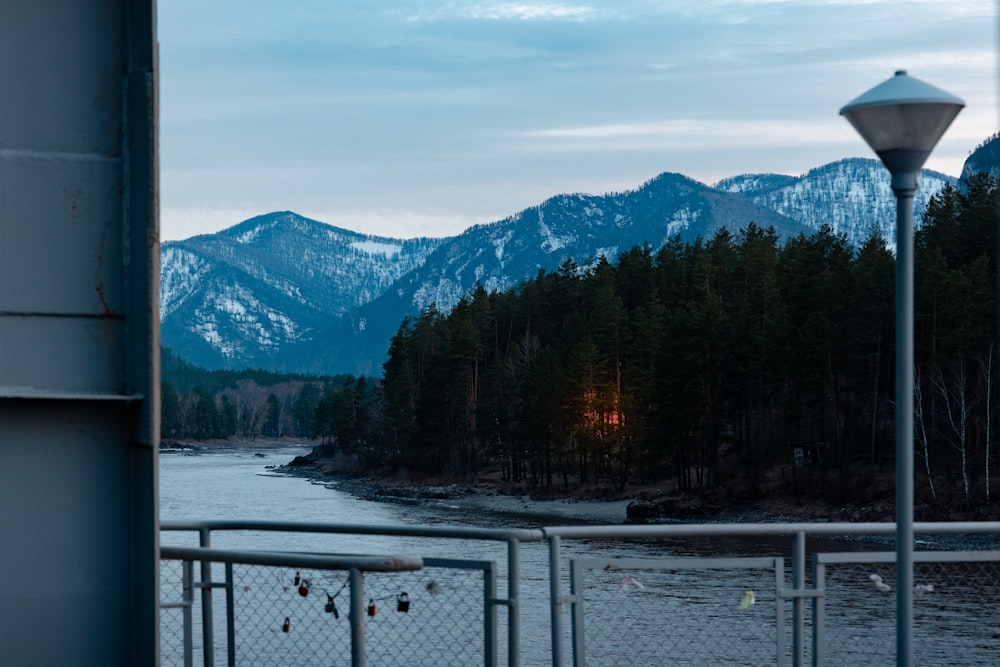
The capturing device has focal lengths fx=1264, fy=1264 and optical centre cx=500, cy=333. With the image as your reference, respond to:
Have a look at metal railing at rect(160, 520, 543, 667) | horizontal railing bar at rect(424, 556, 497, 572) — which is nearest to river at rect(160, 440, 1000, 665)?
metal railing at rect(160, 520, 543, 667)

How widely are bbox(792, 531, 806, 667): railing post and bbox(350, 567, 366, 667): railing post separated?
241 centimetres

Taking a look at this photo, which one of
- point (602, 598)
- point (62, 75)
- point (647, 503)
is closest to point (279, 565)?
point (62, 75)

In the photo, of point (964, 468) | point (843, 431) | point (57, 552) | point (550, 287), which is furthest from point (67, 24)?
point (550, 287)

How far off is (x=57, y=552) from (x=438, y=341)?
10100cm

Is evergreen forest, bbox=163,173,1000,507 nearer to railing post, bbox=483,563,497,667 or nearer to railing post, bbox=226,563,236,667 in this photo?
railing post, bbox=483,563,497,667

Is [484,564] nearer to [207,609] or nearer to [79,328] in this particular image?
[207,609]

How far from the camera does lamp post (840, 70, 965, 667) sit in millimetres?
5934

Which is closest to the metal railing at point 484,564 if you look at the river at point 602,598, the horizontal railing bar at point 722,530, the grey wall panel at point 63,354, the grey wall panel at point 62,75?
the horizontal railing bar at point 722,530

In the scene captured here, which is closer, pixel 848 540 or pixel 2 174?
pixel 2 174

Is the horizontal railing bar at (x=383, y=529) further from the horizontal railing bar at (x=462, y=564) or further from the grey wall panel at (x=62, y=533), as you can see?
the grey wall panel at (x=62, y=533)

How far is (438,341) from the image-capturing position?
10531 centimetres

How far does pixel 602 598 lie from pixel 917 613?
15740 mm

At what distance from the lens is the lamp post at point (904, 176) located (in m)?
5.93

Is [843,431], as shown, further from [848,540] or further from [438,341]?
[438,341]
